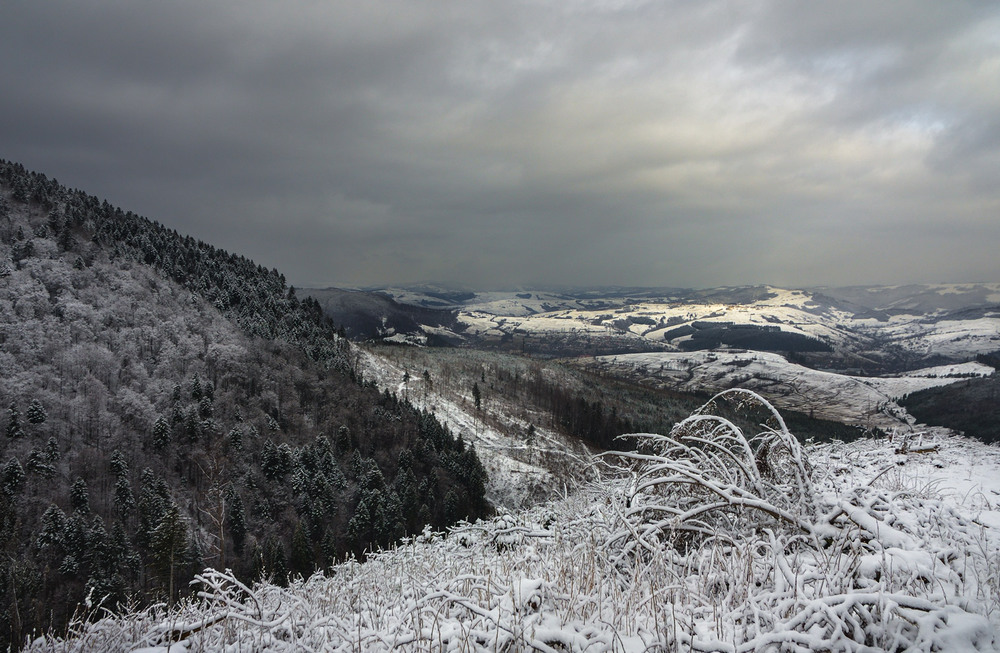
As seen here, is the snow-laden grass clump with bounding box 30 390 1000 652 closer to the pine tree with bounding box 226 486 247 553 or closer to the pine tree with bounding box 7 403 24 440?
the pine tree with bounding box 226 486 247 553

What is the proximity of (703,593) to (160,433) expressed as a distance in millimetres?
96582

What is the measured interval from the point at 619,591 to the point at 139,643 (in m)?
4.15

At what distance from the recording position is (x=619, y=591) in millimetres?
3531

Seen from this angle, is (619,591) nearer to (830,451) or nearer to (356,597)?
(356,597)

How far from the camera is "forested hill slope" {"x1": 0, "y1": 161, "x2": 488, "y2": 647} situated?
5953 cm

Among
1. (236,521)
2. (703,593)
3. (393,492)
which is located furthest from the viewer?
Answer: (393,492)

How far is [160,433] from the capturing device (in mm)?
76188

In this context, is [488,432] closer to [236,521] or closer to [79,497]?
[236,521]

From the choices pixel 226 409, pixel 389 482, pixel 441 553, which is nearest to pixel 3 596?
pixel 226 409

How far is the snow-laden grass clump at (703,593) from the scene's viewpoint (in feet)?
8.50

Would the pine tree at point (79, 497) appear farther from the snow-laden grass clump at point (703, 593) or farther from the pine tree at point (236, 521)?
the snow-laden grass clump at point (703, 593)

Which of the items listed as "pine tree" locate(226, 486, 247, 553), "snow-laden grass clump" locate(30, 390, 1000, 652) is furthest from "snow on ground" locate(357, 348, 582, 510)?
"snow-laden grass clump" locate(30, 390, 1000, 652)

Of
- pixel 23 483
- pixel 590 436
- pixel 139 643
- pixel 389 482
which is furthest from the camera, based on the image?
pixel 590 436

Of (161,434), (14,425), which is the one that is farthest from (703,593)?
(14,425)
